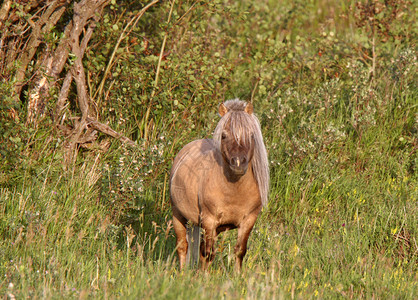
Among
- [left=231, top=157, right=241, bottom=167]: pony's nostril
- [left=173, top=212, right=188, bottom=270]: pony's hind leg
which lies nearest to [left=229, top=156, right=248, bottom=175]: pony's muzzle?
[left=231, top=157, right=241, bottom=167]: pony's nostril

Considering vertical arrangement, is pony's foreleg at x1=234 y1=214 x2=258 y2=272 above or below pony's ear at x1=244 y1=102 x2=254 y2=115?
below

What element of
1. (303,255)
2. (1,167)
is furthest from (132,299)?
(1,167)

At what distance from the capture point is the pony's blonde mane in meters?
4.96

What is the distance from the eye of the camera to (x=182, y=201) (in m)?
5.71

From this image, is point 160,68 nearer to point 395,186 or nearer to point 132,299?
point 395,186

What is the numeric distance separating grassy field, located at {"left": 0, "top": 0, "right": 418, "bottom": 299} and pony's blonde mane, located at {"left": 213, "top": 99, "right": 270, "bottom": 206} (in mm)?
722

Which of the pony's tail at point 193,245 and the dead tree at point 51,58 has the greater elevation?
the dead tree at point 51,58

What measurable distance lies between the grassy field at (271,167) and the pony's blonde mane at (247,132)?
2.37 feet

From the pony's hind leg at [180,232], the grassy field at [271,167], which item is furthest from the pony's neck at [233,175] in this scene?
the pony's hind leg at [180,232]

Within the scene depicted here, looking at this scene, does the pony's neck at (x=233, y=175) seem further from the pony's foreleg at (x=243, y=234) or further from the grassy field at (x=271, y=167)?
the grassy field at (x=271, y=167)

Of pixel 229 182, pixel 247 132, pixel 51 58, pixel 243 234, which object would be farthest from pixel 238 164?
pixel 51 58

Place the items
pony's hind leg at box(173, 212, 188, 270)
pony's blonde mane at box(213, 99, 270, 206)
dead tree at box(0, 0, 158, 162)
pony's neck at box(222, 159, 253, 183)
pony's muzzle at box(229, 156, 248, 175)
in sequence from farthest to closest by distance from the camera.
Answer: dead tree at box(0, 0, 158, 162) → pony's hind leg at box(173, 212, 188, 270) → pony's neck at box(222, 159, 253, 183) → pony's blonde mane at box(213, 99, 270, 206) → pony's muzzle at box(229, 156, 248, 175)

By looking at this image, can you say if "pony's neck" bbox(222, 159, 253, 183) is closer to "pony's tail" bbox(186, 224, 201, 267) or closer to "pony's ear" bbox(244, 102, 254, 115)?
"pony's ear" bbox(244, 102, 254, 115)

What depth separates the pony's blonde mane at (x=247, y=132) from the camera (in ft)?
16.3
